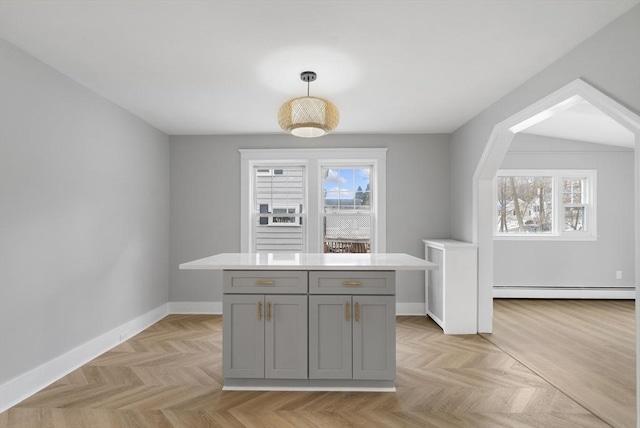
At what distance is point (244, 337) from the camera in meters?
2.77

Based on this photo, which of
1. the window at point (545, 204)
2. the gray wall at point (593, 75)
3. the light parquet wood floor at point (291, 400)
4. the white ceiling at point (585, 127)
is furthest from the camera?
the window at point (545, 204)

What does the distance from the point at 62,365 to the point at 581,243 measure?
704 centimetres

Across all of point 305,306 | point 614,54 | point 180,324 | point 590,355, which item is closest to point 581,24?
point 614,54

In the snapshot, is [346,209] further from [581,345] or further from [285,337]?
[581,345]

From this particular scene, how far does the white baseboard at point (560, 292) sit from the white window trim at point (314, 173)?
8.10ft

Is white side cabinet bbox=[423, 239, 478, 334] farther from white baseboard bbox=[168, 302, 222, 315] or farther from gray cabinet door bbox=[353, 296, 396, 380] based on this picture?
white baseboard bbox=[168, 302, 222, 315]

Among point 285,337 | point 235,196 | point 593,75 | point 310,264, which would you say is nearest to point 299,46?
point 310,264

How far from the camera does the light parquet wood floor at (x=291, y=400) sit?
7.80 feet

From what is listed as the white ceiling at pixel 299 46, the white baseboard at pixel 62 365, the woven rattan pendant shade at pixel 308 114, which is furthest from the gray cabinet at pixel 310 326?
the white ceiling at pixel 299 46

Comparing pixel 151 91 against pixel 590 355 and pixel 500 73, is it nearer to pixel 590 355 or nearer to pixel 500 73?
pixel 500 73

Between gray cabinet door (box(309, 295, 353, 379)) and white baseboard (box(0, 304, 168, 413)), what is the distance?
2064 millimetres

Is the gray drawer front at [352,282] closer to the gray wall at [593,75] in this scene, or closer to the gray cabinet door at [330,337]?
the gray cabinet door at [330,337]

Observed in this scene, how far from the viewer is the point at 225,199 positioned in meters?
5.15

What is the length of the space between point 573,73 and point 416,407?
2614 mm
